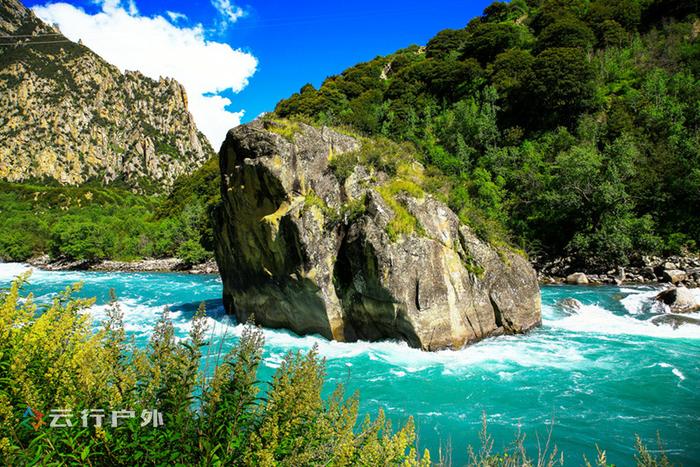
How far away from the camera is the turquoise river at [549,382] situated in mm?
9070

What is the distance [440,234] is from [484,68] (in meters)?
55.8

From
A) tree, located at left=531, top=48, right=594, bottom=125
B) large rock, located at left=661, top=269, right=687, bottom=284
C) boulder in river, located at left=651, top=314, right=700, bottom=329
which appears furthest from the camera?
tree, located at left=531, top=48, right=594, bottom=125

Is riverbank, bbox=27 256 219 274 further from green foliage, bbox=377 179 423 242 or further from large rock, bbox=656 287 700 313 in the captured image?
large rock, bbox=656 287 700 313

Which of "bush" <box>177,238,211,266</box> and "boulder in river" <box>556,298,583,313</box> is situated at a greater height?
"bush" <box>177,238,211,266</box>

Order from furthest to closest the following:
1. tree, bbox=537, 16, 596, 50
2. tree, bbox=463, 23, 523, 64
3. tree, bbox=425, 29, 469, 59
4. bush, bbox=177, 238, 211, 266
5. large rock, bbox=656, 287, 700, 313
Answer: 1. tree, bbox=425, 29, 469, 59
2. tree, bbox=463, 23, 523, 64
3. tree, bbox=537, 16, 596, 50
4. bush, bbox=177, 238, 211, 266
5. large rock, bbox=656, 287, 700, 313

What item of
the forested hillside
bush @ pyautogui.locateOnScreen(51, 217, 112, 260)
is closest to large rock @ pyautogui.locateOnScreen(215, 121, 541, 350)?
the forested hillside

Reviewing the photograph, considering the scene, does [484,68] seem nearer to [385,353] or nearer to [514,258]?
[514,258]

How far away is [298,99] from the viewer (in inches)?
2992

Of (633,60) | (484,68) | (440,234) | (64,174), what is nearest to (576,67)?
(633,60)

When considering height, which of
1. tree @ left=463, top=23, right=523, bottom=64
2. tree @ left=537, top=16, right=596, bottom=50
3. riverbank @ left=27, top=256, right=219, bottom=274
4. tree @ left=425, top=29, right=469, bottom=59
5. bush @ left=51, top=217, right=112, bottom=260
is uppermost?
tree @ left=425, top=29, right=469, bottom=59

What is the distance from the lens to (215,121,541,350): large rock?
14.8 m

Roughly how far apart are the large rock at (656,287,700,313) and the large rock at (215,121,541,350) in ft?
26.0

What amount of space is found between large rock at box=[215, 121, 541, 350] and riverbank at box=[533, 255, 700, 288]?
15.9 meters

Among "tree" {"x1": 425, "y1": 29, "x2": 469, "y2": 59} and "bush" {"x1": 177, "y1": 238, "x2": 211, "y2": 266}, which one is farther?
"tree" {"x1": 425, "y1": 29, "x2": 469, "y2": 59}
